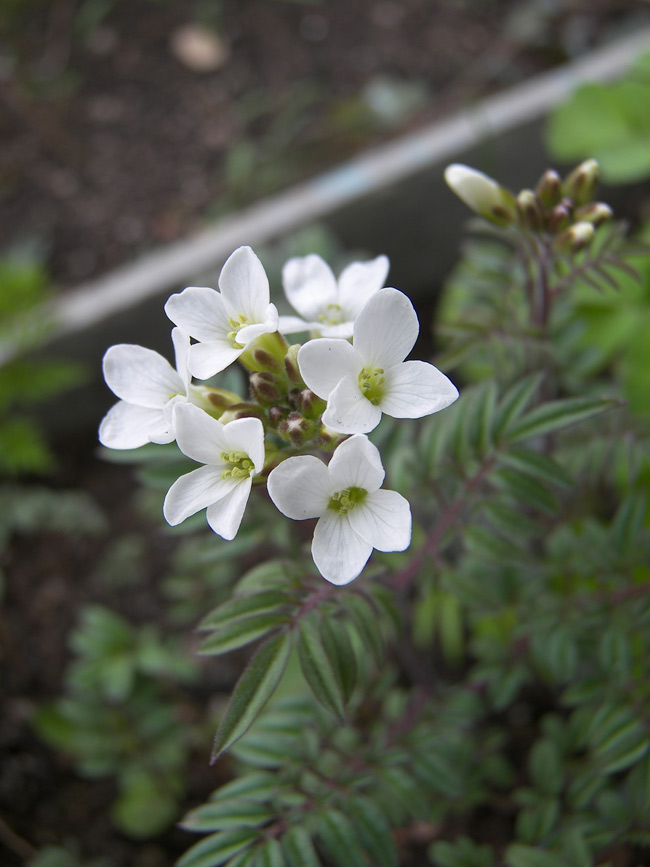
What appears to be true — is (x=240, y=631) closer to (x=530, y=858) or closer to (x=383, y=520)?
(x=383, y=520)

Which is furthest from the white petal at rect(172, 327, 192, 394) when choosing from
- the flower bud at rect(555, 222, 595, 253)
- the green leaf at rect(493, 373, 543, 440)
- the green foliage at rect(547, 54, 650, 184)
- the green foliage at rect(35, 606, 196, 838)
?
the green foliage at rect(547, 54, 650, 184)

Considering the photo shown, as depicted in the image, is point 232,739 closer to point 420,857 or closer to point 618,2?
point 420,857

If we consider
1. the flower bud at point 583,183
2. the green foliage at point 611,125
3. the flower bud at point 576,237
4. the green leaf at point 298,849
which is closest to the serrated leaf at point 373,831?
the green leaf at point 298,849

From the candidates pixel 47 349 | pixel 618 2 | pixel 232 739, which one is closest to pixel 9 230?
pixel 47 349

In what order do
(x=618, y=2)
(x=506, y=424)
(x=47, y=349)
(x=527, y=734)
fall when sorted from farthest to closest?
(x=618, y=2) → (x=47, y=349) → (x=527, y=734) → (x=506, y=424)

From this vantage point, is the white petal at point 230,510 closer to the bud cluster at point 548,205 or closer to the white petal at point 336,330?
A: the white petal at point 336,330

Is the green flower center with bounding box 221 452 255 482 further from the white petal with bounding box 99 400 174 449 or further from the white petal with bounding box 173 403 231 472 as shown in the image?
the white petal with bounding box 99 400 174 449

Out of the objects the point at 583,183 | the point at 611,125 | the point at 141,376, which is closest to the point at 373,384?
the point at 141,376
